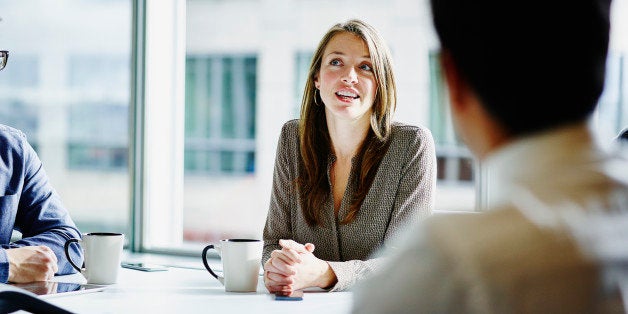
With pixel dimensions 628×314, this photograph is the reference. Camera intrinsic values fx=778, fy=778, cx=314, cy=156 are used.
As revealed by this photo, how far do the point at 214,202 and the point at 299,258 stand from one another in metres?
11.2

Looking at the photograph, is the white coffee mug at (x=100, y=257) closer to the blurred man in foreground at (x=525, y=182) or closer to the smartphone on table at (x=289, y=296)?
the smartphone on table at (x=289, y=296)

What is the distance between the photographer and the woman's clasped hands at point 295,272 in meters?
1.79

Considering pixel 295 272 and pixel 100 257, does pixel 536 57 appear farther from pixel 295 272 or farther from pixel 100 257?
pixel 100 257

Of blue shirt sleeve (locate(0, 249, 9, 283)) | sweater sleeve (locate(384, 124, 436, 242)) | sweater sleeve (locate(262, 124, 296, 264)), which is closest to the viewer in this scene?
blue shirt sleeve (locate(0, 249, 9, 283))

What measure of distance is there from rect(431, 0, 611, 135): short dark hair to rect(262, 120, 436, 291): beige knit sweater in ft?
4.95

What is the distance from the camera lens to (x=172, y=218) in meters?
3.84

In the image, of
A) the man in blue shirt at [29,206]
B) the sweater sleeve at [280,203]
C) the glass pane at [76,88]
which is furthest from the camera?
the glass pane at [76,88]

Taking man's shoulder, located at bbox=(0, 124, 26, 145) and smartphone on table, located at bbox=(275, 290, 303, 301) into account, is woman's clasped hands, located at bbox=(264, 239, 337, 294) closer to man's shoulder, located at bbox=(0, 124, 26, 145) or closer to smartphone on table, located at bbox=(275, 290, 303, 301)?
smartphone on table, located at bbox=(275, 290, 303, 301)

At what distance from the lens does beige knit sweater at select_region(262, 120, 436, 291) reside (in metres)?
2.20

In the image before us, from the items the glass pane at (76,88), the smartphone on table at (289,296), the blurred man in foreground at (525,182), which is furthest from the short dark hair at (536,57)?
the glass pane at (76,88)

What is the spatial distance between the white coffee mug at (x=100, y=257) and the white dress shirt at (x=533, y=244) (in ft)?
4.33

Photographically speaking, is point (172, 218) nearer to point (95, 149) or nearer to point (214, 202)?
point (95, 149)

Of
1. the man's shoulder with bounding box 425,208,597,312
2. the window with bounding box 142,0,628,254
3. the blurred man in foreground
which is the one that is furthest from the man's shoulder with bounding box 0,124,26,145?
the man's shoulder with bounding box 425,208,597,312

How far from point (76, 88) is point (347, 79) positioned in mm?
4465
